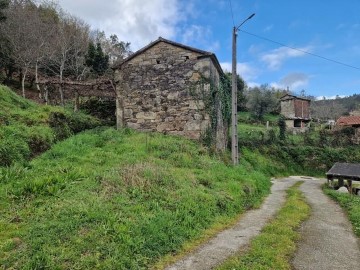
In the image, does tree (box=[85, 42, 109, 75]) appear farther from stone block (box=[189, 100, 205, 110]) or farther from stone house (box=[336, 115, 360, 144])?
stone house (box=[336, 115, 360, 144])

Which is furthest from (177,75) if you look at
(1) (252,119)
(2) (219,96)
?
(1) (252,119)

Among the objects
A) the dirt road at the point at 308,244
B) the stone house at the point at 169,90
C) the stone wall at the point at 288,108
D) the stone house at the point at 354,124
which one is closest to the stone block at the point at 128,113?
the stone house at the point at 169,90

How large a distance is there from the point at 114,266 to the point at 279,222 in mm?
4787

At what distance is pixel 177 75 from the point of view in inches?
574

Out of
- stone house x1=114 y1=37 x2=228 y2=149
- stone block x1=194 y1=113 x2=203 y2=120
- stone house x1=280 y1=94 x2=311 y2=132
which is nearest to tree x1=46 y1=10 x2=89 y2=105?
stone house x1=114 y1=37 x2=228 y2=149

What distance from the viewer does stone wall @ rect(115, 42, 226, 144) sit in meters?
14.2

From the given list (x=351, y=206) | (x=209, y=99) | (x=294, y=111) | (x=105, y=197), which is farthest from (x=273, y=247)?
(x=294, y=111)

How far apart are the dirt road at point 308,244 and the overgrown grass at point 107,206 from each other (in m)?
0.48

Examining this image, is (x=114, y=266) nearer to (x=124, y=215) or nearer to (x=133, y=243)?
(x=133, y=243)

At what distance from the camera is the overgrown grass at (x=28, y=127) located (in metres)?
9.23

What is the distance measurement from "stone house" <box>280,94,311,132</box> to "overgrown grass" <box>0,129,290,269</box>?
3869 centimetres

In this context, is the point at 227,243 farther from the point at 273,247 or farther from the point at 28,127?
the point at 28,127

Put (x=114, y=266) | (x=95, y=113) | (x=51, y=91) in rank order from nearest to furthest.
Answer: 1. (x=114, y=266)
2. (x=95, y=113)
3. (x=51, y=91)

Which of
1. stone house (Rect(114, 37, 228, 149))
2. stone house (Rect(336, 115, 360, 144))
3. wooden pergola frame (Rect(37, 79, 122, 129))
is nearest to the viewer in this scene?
stone house (Rect(114, 37, 228, 149))
